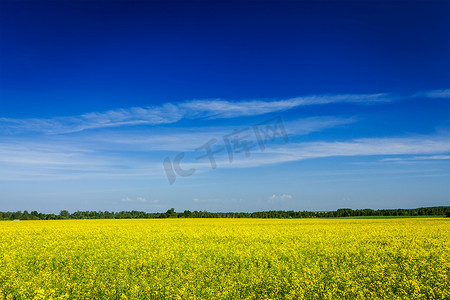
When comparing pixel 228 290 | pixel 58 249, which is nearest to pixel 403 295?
pixel 228 290

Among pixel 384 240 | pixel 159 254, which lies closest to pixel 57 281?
pixel 159 254

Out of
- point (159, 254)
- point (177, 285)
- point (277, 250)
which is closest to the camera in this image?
point (177, 285)

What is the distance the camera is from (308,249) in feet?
54.3

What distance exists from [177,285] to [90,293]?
2.73 metres

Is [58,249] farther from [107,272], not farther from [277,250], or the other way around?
[277,250]

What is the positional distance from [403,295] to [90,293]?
9.74 m

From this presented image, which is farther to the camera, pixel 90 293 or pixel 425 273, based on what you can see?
pixel 425 273

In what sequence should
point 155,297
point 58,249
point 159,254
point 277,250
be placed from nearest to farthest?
1. point 155,297
2. point 159,254
3. point 277,250
4. point 58,249

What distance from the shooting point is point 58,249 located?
17422 millimetres

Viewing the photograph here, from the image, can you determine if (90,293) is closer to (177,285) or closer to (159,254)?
(177,285)

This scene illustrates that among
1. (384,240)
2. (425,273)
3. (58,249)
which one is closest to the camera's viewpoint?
(425,273)

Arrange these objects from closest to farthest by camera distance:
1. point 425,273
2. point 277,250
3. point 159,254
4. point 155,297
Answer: point 155,297
point 425,273
point 159,254
point 277,250

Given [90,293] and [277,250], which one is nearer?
[90,293]

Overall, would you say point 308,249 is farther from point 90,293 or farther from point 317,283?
point 90,293
